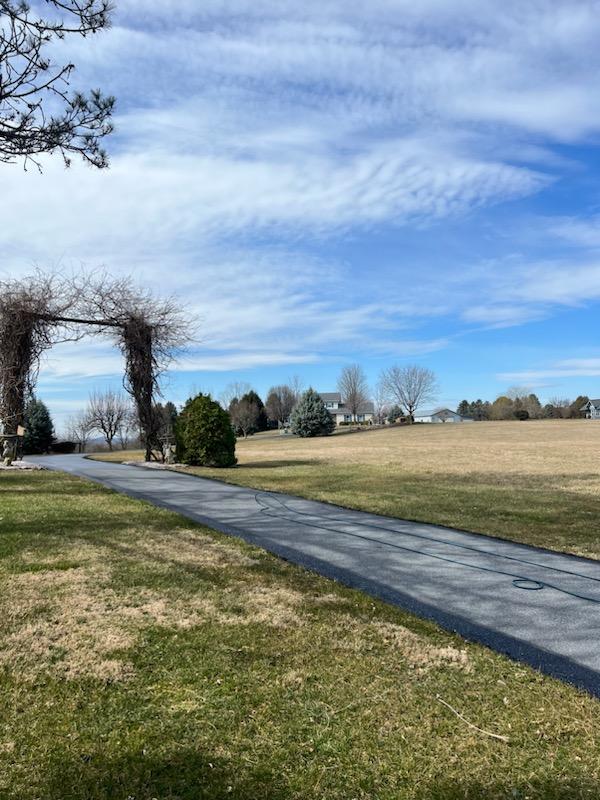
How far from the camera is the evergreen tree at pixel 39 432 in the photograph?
101ft

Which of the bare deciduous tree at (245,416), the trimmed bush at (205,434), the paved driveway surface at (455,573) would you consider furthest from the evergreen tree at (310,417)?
the paved driveway surface at (455,573)

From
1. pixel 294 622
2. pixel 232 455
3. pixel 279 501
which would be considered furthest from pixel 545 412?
pixel 294 622

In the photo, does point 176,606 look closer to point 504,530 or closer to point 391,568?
point 391,568

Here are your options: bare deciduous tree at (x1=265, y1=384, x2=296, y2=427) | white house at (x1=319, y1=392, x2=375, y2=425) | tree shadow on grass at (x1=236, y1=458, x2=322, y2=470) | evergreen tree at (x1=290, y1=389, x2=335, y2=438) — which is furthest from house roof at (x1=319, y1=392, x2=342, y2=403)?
tree shadow on grass at (x1=236, y1=458, x2=322, y2=470)

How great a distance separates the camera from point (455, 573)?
4801mm

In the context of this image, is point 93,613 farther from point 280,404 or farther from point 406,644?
point 280,404

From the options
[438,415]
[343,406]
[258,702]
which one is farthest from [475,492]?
[438,415]

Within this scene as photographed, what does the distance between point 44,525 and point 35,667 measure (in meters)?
3.84

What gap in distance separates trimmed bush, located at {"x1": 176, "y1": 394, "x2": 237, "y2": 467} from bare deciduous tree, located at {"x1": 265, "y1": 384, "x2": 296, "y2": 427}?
57795mm

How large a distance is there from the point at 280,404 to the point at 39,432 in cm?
4408

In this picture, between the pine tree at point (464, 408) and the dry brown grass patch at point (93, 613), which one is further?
the pine tree at point (464, 408)

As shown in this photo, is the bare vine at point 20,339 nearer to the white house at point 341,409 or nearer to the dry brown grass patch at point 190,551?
the dry brown grass patch at point 190,551

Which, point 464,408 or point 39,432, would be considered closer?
point 39,432

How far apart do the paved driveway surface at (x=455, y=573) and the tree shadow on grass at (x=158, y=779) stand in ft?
5.72
